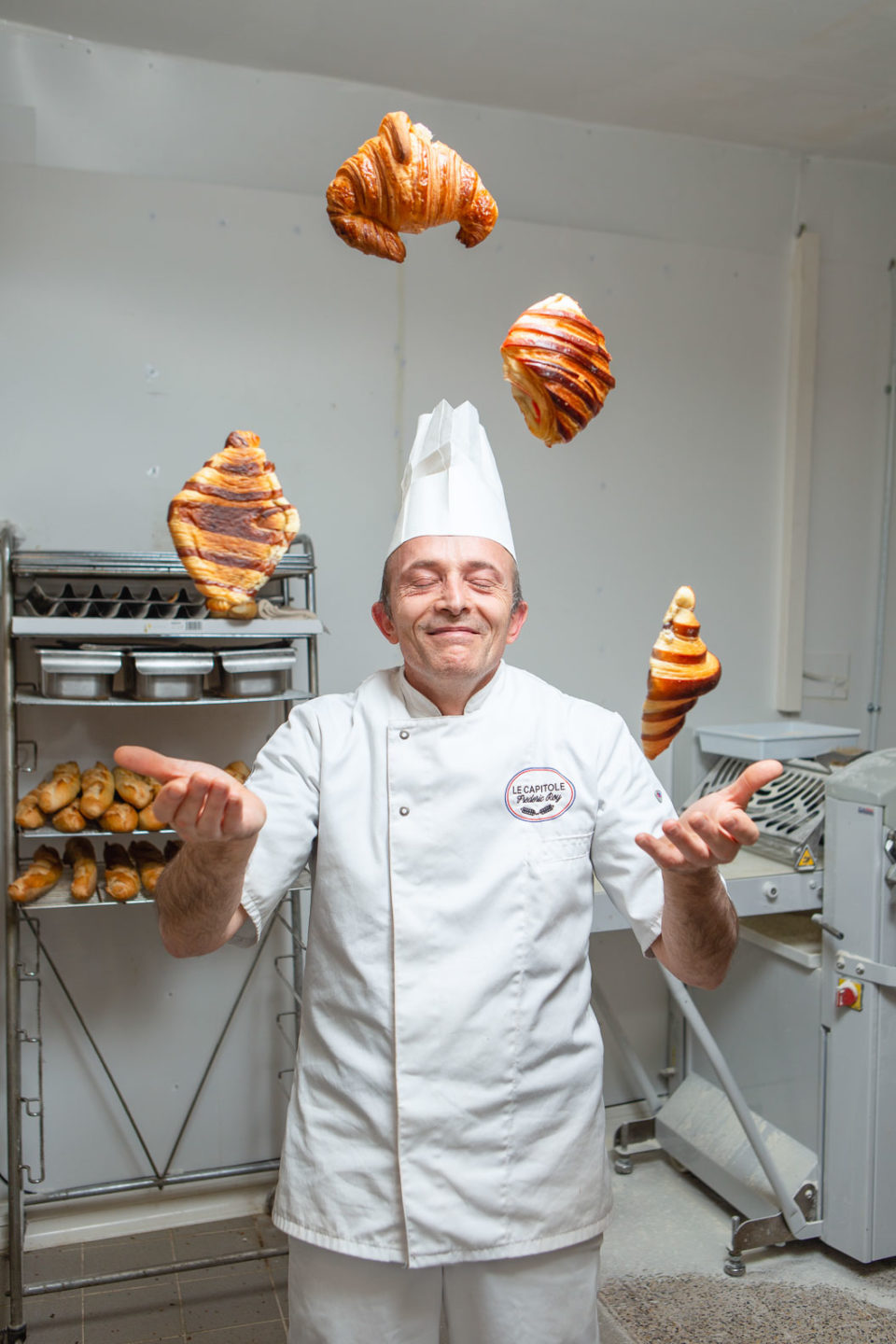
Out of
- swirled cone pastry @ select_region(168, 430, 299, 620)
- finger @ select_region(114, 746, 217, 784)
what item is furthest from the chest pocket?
swirled cone pastry @ select_region(168, 430, 299, 620)

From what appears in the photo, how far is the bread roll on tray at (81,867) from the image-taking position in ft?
7.08

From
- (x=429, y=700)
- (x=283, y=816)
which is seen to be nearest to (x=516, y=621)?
(x=429, y=700)

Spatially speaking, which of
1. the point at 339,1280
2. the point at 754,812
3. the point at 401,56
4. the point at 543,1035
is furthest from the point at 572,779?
the point at 401,56

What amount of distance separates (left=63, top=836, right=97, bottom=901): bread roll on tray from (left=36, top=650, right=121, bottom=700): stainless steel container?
1.27 feet

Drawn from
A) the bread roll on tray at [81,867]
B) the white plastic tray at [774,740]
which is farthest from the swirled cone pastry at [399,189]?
the white plastic tray at [774,740]

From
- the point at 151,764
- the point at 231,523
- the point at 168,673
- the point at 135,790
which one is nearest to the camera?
the point at 151,764

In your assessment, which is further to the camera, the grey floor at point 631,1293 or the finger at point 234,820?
the grey floor at point 631,1293

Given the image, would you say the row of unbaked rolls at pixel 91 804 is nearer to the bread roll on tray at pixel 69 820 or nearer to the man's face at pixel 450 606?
the bread roll on tray at pixel 69 820

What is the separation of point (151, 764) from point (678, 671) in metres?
0.65

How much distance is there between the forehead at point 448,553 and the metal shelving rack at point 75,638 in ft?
2.65

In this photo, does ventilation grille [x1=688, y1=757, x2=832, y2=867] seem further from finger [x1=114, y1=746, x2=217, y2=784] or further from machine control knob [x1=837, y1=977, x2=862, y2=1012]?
finger [x1=114, y1=746, x2=217, y2=784]

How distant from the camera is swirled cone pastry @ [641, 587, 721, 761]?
51.2 inches

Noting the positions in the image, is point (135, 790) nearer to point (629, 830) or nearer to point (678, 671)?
point (629, 830)

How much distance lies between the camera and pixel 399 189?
1.09m
